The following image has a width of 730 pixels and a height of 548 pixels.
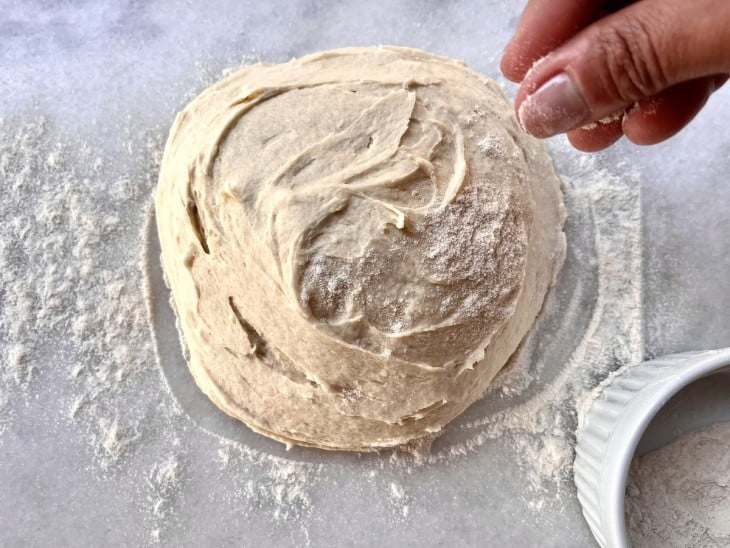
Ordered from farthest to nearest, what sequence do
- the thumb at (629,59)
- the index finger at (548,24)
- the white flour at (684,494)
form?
the white flour at (684,494) < the index finger at (548,24) < the thumb at (629,59)

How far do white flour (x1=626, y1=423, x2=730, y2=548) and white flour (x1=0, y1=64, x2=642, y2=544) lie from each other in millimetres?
168

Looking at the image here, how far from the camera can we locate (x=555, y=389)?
1305 mm

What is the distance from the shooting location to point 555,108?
0.83 metres

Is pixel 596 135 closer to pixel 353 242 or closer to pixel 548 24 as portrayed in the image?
pixel 548 24

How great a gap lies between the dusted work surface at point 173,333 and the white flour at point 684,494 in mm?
167

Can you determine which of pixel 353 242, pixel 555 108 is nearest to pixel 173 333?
pixel 353 242

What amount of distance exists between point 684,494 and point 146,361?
1.25 m

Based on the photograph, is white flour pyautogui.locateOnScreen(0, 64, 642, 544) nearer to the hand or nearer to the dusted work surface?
the dusted work surface

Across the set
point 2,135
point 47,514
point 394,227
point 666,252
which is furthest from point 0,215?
point 666,252

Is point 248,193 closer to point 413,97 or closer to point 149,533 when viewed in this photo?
point 413,97

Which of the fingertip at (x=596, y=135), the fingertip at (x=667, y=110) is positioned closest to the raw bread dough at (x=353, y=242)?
the fingertip at (x=596, y=135)

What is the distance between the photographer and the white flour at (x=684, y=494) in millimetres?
Result: 1116

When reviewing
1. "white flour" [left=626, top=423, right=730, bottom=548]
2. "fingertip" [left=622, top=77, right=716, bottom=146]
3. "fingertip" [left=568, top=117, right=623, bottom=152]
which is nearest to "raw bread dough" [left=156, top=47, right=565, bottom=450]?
"fingertip" [left=568, top=117, right=623, bottom=152]

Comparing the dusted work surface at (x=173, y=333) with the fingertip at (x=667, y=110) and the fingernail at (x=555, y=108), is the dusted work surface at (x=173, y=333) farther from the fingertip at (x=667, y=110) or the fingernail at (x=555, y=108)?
the fingernail at (x=555, y=108)
